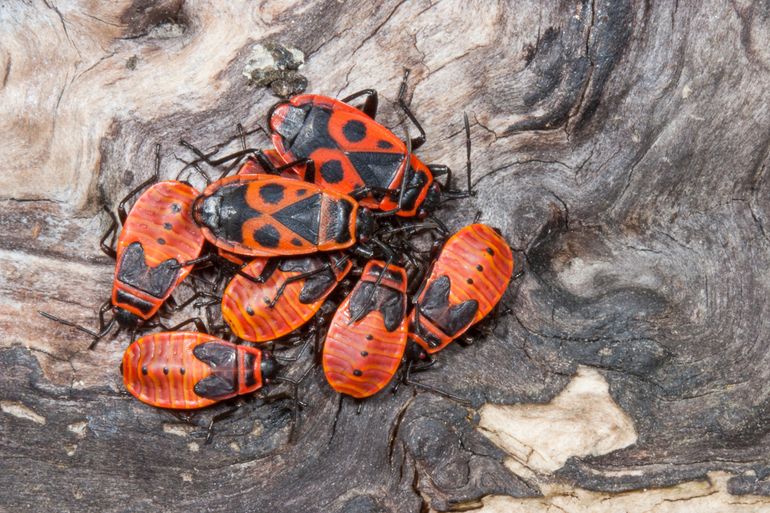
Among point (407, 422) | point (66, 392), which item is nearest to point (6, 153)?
point (66, 392)

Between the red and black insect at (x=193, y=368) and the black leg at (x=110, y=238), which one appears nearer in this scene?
the red and black insect at (x=193, y=368)

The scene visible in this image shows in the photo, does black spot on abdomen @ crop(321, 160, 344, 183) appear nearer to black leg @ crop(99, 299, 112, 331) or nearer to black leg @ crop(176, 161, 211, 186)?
black leg @ crop(176, 161, 211, 186)

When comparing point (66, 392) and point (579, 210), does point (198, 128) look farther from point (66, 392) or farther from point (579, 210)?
point (579, 210)

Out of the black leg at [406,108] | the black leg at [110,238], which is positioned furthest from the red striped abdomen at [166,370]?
the black leg at [406,108]

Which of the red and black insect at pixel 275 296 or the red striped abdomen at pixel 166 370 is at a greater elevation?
the red and black insect at pixel 275 296

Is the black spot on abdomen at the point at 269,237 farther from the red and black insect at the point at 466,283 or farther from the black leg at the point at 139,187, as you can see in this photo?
the red and black insect at the point at 466,283
